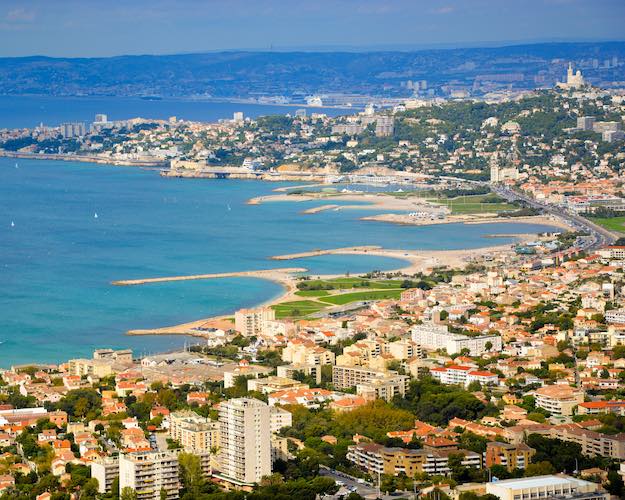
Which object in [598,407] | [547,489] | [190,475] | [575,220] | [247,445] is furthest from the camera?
[575,220]

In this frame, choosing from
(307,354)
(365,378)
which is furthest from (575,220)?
(365,378)

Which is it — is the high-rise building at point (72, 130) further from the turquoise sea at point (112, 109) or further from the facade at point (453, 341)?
the facade at point (453, 341)

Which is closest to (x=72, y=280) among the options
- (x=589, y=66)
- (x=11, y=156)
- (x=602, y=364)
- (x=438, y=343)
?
(x=438, y=343)

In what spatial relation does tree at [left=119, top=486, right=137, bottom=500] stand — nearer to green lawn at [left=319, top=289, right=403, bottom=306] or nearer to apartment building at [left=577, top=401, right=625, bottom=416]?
apartment building at [left=577, top=401, right=625, bottom=416]

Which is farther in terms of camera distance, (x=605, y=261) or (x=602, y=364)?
(x=605, y=261)

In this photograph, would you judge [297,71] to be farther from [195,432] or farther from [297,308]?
[195,432]

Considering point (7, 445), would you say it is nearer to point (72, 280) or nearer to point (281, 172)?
point (72, 280)
